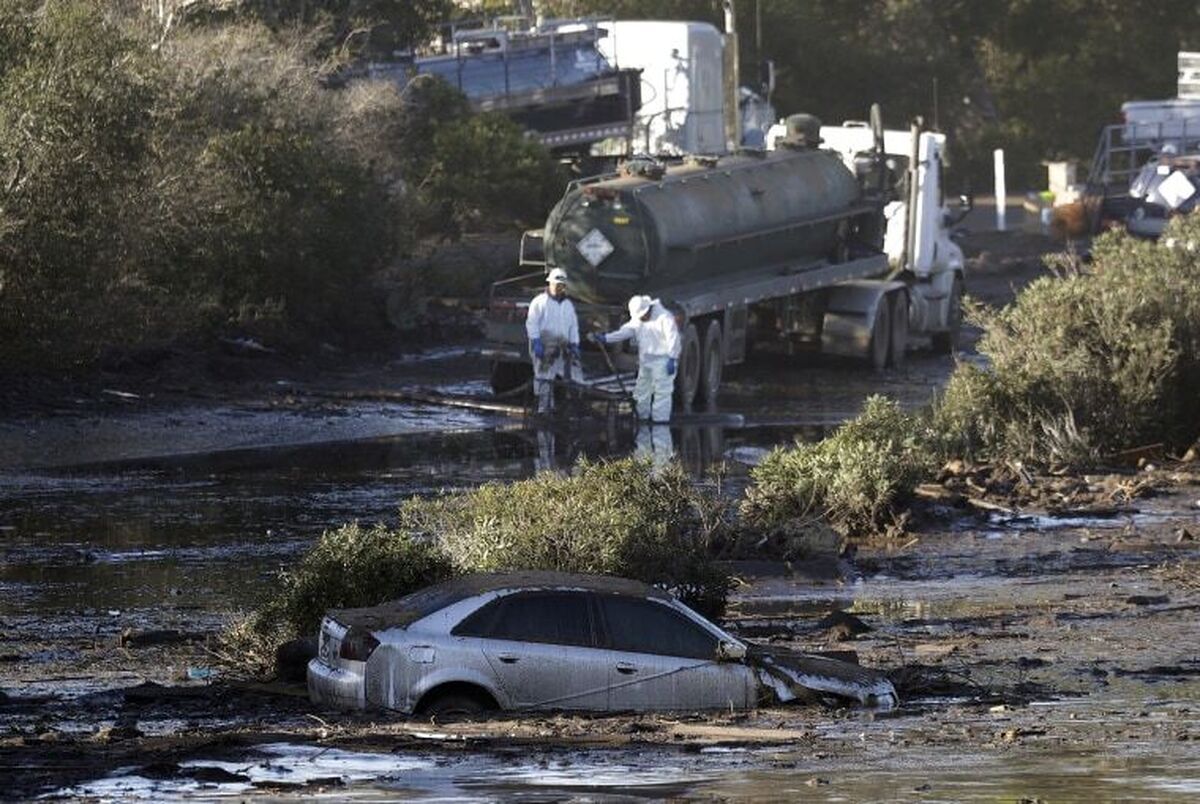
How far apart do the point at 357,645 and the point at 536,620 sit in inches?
39.0

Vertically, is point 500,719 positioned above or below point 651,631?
below

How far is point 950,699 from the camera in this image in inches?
543

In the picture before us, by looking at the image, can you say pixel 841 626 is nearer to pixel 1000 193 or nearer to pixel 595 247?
pixel 595 247

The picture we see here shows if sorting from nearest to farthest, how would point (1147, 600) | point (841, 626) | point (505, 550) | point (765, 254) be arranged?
1. point (505, 550)
2. point (841, 626)
3. point (1147, 600)
4. point (765, 254)

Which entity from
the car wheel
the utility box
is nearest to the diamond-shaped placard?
the car wheel

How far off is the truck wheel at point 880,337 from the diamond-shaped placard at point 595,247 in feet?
19.0

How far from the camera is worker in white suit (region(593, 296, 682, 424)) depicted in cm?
2819

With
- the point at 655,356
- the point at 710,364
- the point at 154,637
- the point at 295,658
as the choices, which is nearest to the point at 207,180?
the point at 710,364

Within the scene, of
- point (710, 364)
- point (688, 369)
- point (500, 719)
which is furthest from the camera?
point (710, 364)

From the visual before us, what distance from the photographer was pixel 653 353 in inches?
1111

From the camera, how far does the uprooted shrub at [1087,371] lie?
81.9 feet

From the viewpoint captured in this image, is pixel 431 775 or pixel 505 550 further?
pixel 505 550

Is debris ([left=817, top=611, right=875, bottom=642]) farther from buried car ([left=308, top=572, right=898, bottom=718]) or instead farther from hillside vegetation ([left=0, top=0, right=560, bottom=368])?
hillside vegetation ([left=0, top=0, right=560, bottom=368])

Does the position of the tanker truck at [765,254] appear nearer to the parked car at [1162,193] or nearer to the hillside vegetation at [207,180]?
the hillside vegetation at [207,180]
